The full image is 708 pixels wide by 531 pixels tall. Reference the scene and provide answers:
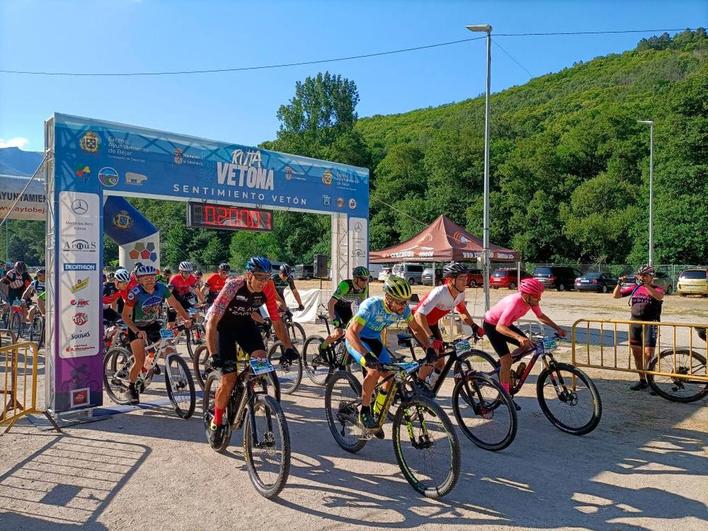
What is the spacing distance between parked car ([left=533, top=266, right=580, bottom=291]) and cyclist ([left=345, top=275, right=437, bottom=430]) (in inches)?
1403

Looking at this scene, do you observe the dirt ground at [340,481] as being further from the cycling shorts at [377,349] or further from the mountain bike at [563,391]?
the cycling shorts at [377,349]

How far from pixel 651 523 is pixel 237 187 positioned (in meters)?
7.52

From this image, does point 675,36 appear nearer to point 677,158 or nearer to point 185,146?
point 677,158

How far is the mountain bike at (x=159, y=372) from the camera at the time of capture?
23.1ft

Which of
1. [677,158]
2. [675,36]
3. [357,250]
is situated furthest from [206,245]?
[675,36]

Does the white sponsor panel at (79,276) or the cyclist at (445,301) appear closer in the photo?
the cyclist at (445,301)

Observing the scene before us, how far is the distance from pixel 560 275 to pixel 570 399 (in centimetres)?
3597

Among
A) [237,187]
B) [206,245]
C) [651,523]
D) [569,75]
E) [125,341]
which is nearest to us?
[651,523]

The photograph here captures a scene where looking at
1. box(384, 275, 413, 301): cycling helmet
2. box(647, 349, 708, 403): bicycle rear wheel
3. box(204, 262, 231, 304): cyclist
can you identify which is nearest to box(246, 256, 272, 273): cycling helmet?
box(384, 275, 413, 301): cycling helmet

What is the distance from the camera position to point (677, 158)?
4175cm

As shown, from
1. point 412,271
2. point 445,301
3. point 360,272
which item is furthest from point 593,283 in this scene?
point 445,301

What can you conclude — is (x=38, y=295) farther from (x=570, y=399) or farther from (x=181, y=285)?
(x=570, y=399)

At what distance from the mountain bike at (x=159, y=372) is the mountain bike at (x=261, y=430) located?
6.34 feet

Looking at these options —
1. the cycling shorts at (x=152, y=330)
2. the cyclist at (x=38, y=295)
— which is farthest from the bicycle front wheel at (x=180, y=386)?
the cyclist at (x=38, y=295)
